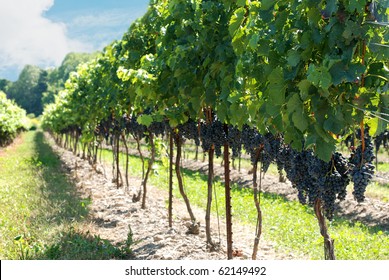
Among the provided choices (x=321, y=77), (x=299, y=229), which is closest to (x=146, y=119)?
(x=321, y=77)

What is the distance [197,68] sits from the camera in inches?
214

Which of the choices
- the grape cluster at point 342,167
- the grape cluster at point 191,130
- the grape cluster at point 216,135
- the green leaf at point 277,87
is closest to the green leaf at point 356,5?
the green leaf at point 277,87

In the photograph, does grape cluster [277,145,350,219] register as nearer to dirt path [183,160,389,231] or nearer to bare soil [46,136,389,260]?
bare soil [46,136,389,260]

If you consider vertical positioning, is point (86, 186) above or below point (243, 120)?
below

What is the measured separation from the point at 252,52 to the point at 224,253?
402 cm

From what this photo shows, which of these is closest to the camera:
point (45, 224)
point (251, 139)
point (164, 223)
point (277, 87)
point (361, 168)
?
point (277, 87)

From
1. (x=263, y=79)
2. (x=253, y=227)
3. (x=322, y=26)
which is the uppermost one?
(x=322, y=26)

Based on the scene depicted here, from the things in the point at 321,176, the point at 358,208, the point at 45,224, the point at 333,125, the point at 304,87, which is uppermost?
the point at 304,87

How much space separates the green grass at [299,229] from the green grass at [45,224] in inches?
92.0

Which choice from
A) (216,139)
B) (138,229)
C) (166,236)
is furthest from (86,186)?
(216,139)

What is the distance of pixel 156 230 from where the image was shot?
27.7ft

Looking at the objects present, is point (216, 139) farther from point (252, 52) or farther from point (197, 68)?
point (252, 52)

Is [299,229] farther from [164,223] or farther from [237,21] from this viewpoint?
[237,21]

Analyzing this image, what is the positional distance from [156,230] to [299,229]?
268cm
